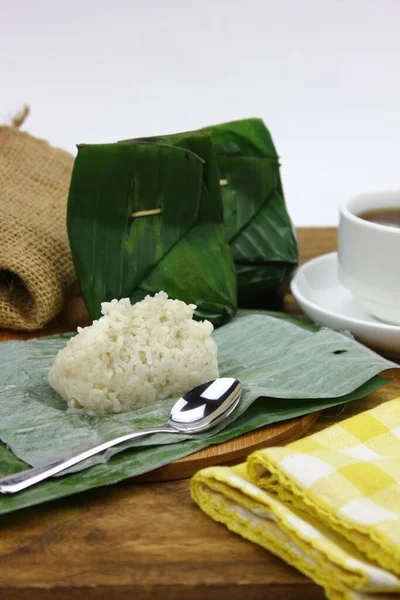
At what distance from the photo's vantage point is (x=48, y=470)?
0.92m

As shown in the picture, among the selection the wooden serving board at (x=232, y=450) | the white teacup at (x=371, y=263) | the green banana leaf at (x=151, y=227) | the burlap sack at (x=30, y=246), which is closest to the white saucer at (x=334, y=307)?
the white teacup at (x=371, y=263)

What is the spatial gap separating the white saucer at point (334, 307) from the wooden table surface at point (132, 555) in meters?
0.50

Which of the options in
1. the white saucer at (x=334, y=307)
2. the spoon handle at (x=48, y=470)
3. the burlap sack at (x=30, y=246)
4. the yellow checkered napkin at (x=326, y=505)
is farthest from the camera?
the burlap sack at (x=30, y=246)

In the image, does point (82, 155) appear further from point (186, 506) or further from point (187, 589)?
point (187, 589)

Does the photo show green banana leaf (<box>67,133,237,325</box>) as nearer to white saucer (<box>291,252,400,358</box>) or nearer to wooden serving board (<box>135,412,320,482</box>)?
white saucer (<box>291,252,400,358</box>)

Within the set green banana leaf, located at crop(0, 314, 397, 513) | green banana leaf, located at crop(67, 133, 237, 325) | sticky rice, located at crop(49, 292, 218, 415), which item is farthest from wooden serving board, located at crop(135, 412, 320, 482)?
green banana leaf, located at crop(67, 133, 237, 325)

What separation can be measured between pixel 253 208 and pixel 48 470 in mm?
823

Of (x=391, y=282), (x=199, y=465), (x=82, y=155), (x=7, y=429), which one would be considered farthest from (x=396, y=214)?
(x=7, y=429)

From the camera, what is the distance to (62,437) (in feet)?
3.34

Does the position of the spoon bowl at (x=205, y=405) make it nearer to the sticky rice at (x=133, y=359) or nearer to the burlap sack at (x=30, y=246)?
the sticky rice at (x=133, y=359)

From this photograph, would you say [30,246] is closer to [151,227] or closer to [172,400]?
[151,227]

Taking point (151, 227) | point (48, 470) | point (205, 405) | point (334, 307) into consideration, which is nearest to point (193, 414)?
point (205, 405)

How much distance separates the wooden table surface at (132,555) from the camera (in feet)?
2.64

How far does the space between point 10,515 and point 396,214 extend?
3.00ft
